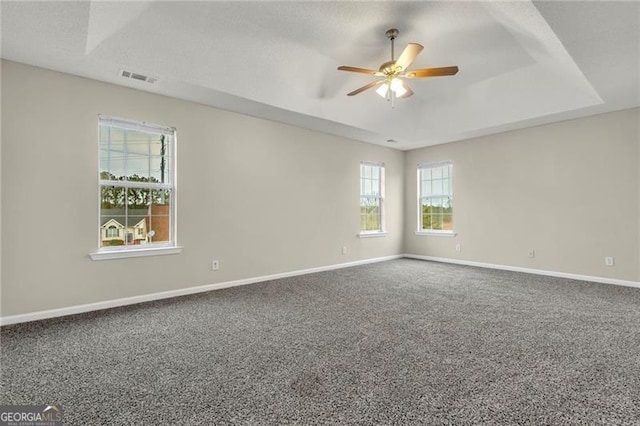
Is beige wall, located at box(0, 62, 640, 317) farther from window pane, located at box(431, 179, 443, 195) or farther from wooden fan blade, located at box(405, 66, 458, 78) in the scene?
wooden fan blade, located at box(405, 66, 458, 78)

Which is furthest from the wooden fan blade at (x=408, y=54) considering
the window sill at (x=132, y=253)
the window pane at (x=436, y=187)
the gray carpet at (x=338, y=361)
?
the window pane at (x=436, y=187)

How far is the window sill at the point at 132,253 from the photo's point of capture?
11.3 ft

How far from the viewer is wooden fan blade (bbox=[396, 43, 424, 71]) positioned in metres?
2.55

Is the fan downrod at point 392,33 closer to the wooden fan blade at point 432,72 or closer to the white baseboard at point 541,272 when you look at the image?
the wooden fan blade at point 432,72

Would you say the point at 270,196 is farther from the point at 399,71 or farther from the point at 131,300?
the point at 399,71

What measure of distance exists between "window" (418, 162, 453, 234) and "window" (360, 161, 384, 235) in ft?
3.03

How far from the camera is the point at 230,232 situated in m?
4.47

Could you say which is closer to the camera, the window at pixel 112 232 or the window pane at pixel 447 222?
the window at pixel 112 232

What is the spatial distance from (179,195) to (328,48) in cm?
253

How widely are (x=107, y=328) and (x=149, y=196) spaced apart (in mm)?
1638

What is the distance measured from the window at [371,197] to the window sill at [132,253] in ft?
11.7

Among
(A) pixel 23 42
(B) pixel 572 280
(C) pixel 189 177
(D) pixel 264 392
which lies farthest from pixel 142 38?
(B) pixel 572 280

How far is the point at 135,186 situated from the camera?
12.3 feet

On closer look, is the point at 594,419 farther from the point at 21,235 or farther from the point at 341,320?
the point at 21,235
